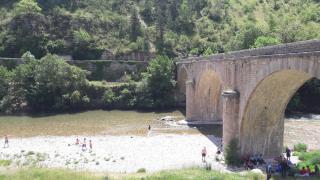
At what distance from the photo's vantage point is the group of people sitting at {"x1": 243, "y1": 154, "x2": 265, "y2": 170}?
30995mm

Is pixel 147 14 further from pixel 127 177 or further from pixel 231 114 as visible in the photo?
pixel 127 177

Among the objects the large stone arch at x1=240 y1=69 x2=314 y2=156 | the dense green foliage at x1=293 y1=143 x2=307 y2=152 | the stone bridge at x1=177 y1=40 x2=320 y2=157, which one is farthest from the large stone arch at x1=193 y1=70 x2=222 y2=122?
the large stone arch at x1=240 y1=69 x2=314 y2=156

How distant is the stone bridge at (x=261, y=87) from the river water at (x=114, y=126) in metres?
8.18

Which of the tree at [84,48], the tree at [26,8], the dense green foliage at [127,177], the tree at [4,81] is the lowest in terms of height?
the dense green foliage at [127,177]

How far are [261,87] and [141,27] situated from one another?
6870 centimetres

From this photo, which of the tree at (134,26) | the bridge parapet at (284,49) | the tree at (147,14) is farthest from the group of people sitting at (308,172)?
the tree at (147,14)

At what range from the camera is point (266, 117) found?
32.0 m

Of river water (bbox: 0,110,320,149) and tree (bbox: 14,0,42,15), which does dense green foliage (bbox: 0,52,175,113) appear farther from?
tree (bbox: 14,0,42,15)

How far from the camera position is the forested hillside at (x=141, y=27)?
83.8 m

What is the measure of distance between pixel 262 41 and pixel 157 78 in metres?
18.9

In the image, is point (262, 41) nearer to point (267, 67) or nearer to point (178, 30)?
point (178, 30)

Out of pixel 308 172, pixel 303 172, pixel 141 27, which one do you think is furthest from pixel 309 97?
pixel 141 27

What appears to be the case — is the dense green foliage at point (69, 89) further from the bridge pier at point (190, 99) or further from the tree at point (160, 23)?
the tree at point (160, 23)

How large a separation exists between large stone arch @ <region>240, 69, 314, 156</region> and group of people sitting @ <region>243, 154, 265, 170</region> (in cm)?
60
